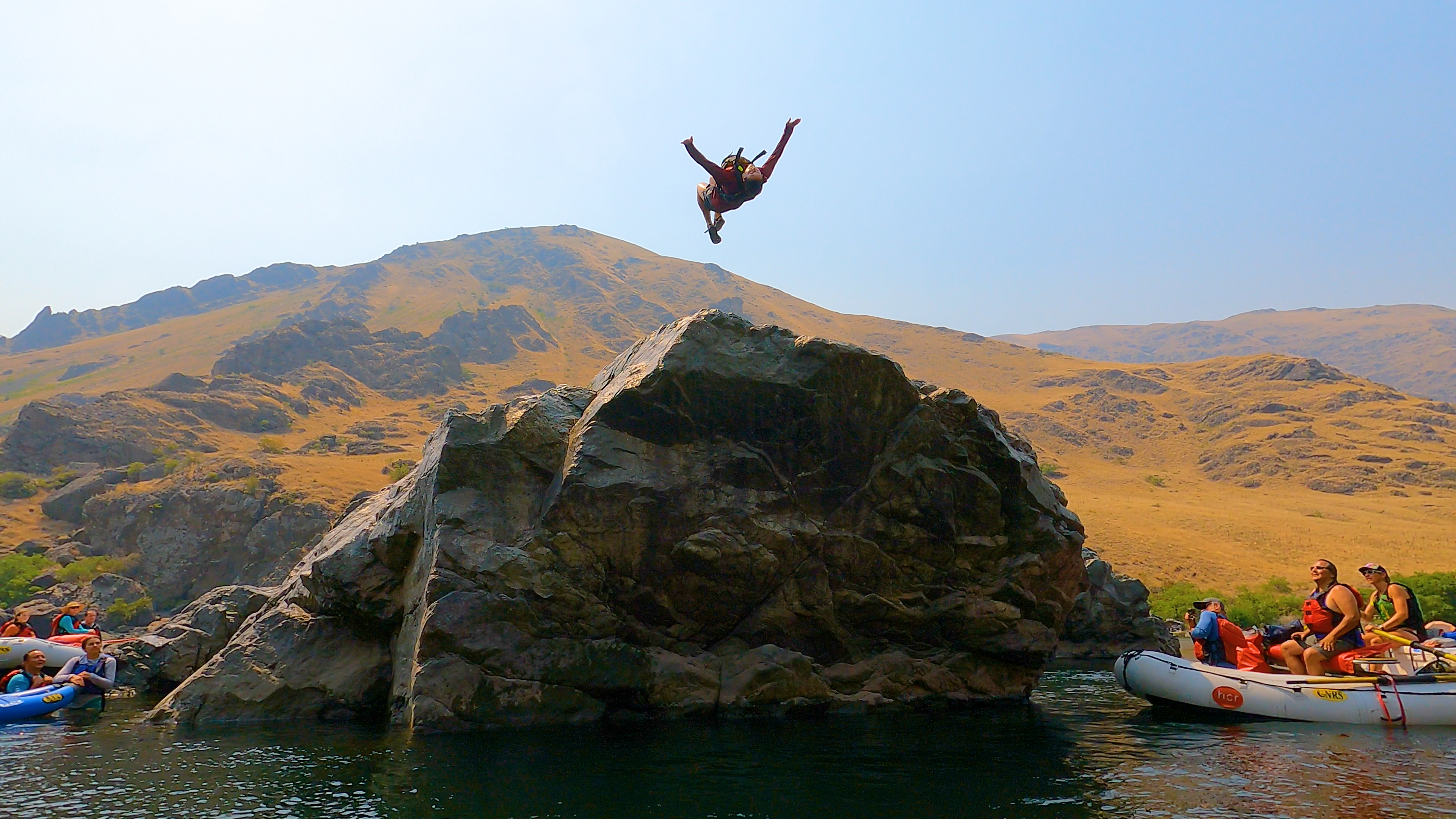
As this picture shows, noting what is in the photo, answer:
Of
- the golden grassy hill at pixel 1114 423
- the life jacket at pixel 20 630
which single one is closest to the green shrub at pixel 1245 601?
the golden grassy hill at pixel 1114 423

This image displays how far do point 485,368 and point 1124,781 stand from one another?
412 feet

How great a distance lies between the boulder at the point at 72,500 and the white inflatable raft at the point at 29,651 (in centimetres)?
3803

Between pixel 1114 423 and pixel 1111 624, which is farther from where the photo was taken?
pixel 1114 423

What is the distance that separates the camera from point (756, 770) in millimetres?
14469

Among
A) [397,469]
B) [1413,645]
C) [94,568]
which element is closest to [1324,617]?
[1413,645]

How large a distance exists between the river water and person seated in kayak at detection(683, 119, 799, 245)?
9871mm

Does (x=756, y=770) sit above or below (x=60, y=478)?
below

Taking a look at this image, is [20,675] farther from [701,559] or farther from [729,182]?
[729,182]

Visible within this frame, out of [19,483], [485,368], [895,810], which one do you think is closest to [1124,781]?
[895,810]

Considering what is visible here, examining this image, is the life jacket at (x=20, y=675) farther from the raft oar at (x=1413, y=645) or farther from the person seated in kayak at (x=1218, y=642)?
the raft oar at (x=1413, y=645)

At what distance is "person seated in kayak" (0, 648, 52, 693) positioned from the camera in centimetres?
2267

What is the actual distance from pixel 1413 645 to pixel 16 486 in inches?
3071

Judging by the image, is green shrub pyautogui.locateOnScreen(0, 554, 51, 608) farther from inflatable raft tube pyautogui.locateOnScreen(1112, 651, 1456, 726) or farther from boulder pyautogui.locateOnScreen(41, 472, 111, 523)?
inflatable raft tube pyautogui.locateOnScreen(1112, 651, 1456, 726)

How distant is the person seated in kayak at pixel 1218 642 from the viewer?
2069 cm
